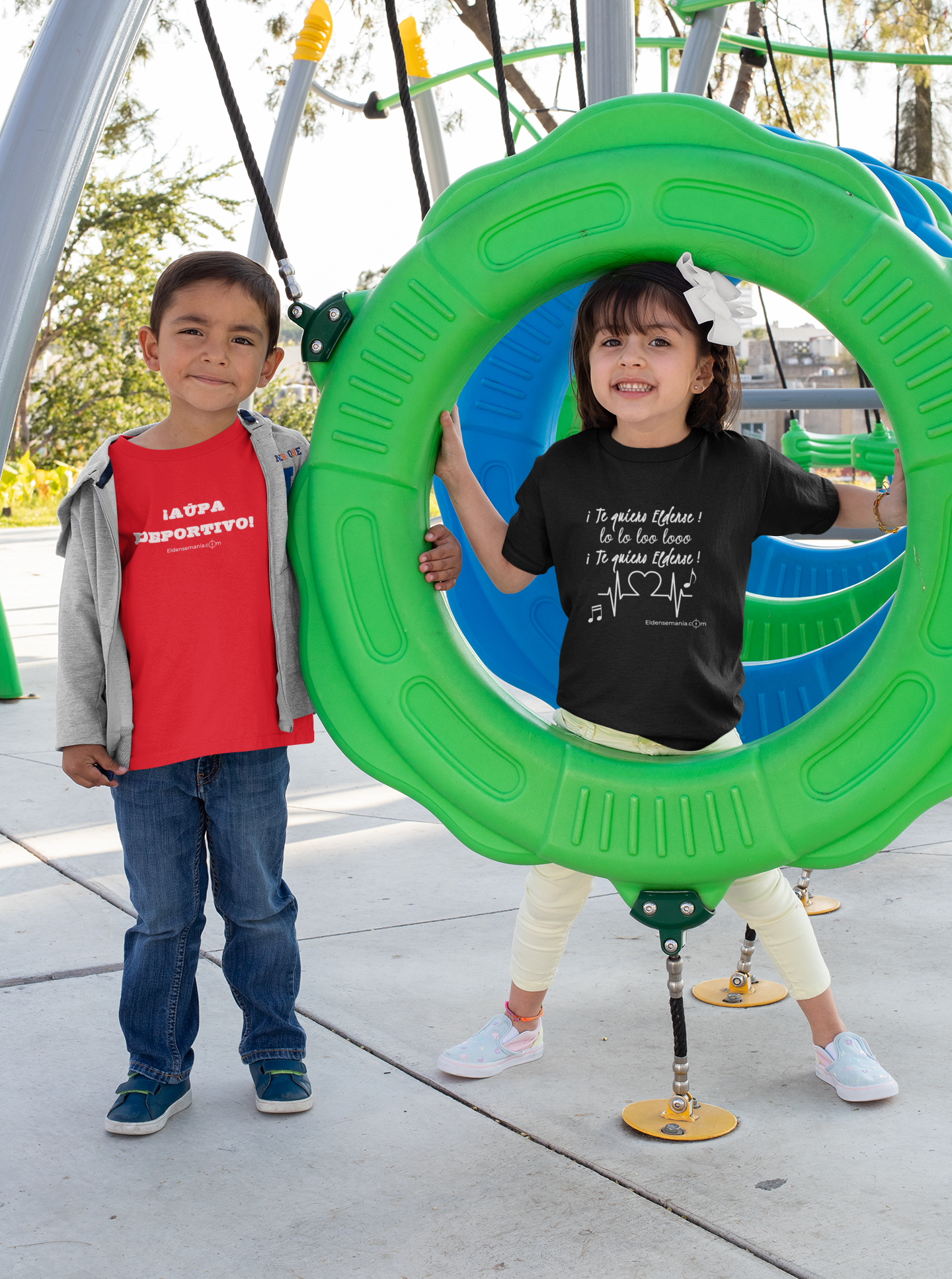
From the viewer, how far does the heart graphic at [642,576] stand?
5.72ft

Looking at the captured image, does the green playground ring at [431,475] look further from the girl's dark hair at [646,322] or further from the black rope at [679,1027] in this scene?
the black rope at [679,1027]

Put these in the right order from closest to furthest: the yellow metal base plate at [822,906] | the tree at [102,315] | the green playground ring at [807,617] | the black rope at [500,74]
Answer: the black rope at [500,74] < the yellow metal base plate at [822,906] < the green playground ring at [807,617] < the tree at [102,315]

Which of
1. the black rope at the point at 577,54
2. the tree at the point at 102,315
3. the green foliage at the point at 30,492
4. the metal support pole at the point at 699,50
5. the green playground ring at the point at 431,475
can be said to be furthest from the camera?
the tree at the point at 102,315

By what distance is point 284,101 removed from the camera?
20.0 ft

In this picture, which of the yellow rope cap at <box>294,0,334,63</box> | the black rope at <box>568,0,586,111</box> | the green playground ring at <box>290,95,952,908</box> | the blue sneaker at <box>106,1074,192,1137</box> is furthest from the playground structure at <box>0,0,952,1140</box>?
the yellow rope cap at <box>294,0,334,63</box>

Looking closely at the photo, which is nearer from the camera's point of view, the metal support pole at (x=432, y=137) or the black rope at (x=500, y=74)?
the black rope at (x=500, y=74)

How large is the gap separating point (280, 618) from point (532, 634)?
0.89 metres

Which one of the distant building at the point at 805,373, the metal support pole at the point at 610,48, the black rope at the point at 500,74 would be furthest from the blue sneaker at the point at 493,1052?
the distant building at the point at 805,373

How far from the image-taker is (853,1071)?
1.85 metres

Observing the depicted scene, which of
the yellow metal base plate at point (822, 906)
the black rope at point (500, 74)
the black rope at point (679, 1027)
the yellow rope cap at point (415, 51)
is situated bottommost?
the yellow metal base plate at point (822, 906)

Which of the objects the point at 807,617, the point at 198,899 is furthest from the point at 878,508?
the point at 807,617

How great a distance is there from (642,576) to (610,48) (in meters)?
2.03

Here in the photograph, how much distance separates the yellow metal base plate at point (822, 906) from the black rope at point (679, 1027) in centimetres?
96

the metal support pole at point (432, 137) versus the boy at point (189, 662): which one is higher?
the metal support pole at point (432, 137)
